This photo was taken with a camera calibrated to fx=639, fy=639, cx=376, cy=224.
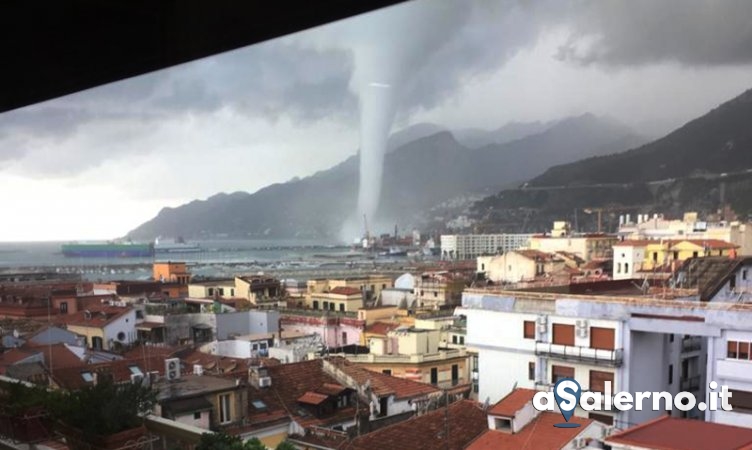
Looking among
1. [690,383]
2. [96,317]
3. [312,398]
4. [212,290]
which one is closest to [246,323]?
[212,290]

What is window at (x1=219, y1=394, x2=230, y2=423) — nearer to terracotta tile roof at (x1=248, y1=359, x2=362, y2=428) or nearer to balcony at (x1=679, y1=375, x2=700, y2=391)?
terracotta tile roof at (x1=248, y1=359, x2=362, y2=428)

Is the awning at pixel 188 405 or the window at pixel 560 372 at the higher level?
the window at pixel 560 372

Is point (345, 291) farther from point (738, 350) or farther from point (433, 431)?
point (738, 350)

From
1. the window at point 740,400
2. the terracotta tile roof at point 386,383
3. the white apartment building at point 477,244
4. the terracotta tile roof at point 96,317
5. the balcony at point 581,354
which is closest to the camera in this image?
the window at point 740,400

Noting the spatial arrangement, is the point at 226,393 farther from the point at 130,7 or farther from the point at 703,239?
the point at 703,239

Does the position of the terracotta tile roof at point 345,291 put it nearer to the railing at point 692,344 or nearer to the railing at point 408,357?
the railing at point 408,357

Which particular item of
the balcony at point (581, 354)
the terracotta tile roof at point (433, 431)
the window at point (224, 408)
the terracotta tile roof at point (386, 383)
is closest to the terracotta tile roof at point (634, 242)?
the balcony at point (581, 354)

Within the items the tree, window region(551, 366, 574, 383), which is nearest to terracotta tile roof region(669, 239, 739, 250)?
window region(551, 366, 574, 383)
